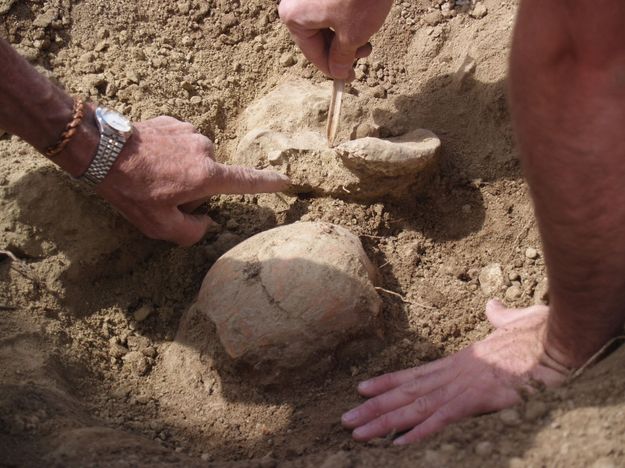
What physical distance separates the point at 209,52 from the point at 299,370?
1751 mm

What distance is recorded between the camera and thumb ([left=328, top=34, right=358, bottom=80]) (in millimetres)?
2697

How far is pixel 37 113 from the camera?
7.41 feet

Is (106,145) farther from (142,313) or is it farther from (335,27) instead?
(335,27)

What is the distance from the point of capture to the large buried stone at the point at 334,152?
2709mm

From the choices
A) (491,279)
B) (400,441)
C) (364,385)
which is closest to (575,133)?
(400,441)

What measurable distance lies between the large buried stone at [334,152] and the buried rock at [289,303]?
16.0 inches

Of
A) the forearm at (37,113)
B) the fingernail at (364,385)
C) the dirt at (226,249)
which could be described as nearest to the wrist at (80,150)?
the forearm at (37,113)

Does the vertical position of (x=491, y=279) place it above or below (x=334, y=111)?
below

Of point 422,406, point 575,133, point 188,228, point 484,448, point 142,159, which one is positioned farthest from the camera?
point 188,228

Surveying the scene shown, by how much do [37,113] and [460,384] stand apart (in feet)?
5.41

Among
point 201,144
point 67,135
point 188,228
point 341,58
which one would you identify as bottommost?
point 188,228

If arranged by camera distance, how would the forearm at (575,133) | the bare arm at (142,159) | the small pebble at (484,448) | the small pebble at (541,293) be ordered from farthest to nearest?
the small pebble at (541,293) < the bare arm at (142,159) < the small pebble at (484,448) < the forearm at (575,133)

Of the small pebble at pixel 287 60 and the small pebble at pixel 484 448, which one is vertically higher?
the small pebble at pixel 287 60

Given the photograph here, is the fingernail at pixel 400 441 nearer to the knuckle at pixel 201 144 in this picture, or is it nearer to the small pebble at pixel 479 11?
the knuckle at pixel 201 144
